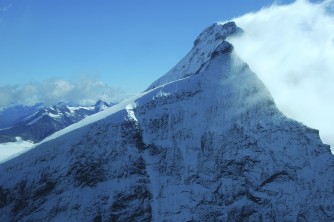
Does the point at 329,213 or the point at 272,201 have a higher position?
the point at 272,201

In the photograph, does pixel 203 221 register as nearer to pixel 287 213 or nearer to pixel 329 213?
pixel 287 213

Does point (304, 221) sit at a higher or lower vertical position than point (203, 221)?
lower

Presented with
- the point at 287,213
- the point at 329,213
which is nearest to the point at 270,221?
the point at 287,213

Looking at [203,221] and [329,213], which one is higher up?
[203,221]

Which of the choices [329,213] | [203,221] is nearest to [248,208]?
[203,221]

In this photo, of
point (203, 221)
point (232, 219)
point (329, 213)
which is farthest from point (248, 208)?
point (329, 213)

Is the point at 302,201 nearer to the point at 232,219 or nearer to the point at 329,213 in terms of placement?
the point at 329,213

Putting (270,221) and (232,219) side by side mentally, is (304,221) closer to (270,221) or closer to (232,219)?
(270,221)
